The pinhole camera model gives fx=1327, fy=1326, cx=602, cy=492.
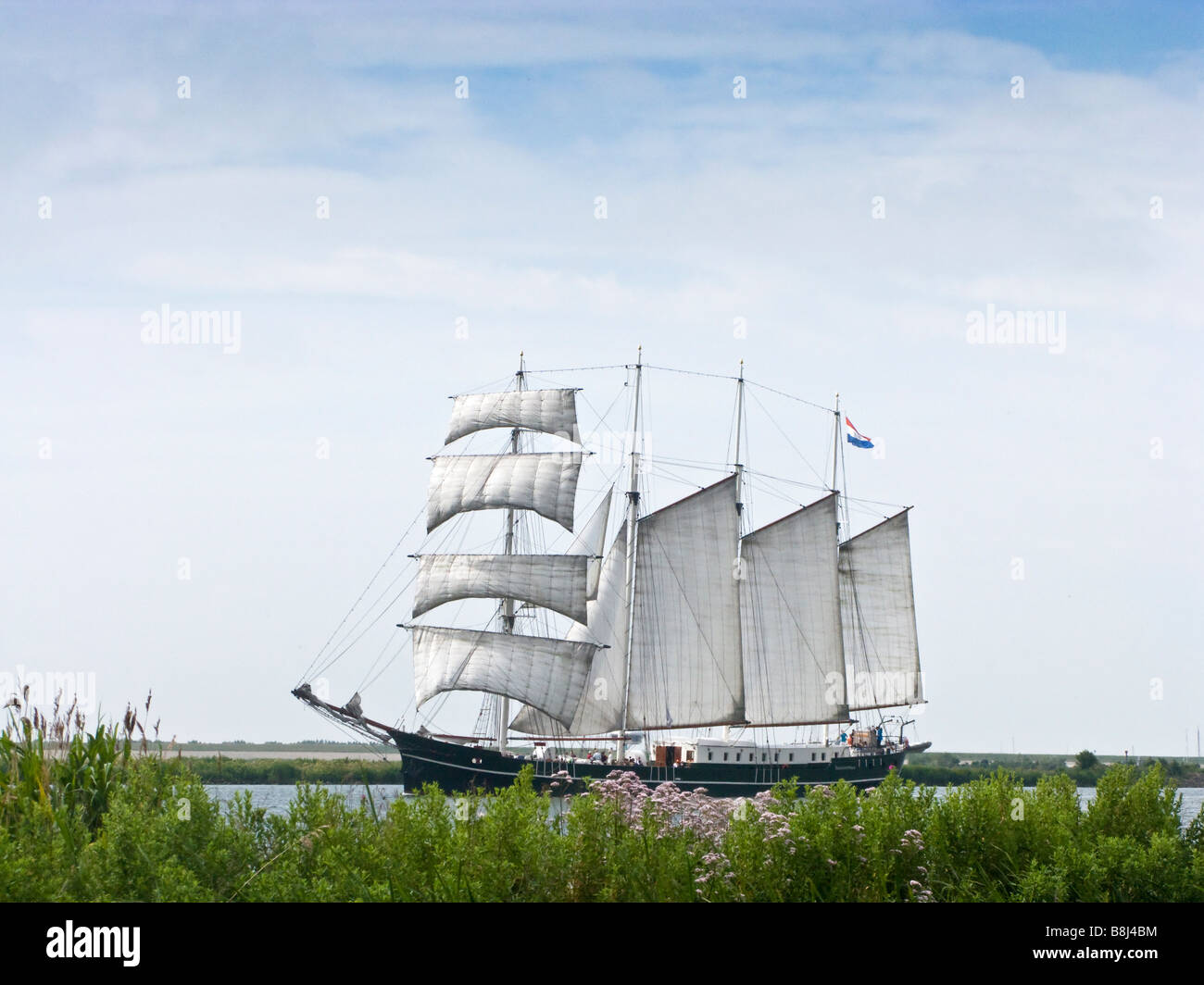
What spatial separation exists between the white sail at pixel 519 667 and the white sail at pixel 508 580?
213 centimetres

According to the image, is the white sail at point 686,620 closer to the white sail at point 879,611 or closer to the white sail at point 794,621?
the white sail at point 794,621

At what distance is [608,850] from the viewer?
13.0m

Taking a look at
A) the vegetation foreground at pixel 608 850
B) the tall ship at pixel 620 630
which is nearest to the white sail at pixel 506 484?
the tall ship at pixel 620 630

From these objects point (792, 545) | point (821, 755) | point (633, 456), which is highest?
point (633, 456)

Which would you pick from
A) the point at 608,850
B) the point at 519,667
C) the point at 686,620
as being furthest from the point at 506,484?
the point at 608,850

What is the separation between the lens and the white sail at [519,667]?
72.2 metres

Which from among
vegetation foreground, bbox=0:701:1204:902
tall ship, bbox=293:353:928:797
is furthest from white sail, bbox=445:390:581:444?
vegetation foreground, bbox=0:701:1204:902

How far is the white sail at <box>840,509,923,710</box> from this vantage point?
8400cm

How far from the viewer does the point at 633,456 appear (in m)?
75.1

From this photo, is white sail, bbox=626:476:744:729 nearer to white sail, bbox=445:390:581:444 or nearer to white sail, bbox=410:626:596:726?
white sail, bbox=410:626:596:726
